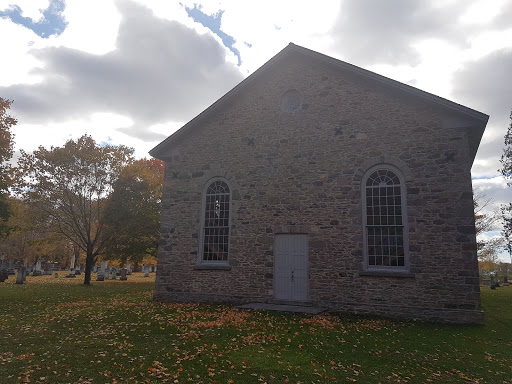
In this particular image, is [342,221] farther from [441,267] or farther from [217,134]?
[217,134]

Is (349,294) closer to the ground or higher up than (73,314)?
higher up

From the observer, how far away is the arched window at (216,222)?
13539 millimetres

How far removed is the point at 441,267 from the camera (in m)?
10.5

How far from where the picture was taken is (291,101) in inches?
535

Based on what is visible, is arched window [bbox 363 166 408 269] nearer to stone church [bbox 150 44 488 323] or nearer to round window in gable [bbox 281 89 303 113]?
stone church [bbox 150 44 488 323]

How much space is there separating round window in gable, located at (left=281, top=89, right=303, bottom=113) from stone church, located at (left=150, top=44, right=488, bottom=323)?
2.1 inches

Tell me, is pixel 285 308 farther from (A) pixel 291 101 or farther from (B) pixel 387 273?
(A) pixel 291 101

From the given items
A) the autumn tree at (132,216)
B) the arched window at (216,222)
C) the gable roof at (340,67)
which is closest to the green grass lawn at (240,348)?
the arched window at (216,222)

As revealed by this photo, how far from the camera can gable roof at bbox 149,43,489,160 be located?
1081 cm

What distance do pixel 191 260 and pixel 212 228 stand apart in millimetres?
1482

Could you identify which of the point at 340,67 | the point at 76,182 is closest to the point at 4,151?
the point at 76,182

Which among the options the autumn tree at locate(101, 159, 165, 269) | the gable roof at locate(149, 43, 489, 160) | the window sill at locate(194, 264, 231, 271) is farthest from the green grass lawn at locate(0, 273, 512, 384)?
the autumn tree at locate(101, 159, 165, 269)

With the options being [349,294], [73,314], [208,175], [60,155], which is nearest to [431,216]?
[349,294]

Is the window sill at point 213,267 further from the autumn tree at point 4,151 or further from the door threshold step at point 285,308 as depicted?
the autumn tree at point 4,151
